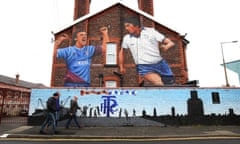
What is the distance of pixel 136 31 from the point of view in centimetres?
1597

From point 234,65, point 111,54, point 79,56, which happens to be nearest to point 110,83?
point 111,54

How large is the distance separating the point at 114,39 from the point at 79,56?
3623mm

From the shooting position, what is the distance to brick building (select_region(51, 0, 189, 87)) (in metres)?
14.7

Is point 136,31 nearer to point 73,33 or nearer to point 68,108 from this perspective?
point 73,33

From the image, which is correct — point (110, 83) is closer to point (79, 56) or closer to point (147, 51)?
point (79, 56)

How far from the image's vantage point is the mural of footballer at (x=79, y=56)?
1461 centimetres

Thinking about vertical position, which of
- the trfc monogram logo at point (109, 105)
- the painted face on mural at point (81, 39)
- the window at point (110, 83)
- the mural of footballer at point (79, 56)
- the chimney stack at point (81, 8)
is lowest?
the trfc monogram logo at point (109, 105)

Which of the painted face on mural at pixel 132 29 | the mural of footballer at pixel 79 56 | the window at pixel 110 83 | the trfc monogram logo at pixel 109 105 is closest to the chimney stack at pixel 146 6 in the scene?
the painted face on mural at pixel 132 29

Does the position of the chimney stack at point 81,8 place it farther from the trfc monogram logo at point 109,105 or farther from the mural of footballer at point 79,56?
the trfc monogram logo at point 109,105

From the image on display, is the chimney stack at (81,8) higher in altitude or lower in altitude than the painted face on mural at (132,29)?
higher

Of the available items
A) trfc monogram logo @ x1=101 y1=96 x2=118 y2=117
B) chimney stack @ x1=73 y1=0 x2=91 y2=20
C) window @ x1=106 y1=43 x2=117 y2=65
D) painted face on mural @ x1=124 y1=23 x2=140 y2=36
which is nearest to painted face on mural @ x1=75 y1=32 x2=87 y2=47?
window @ x1=106 y1=43 x2=117 y2=65

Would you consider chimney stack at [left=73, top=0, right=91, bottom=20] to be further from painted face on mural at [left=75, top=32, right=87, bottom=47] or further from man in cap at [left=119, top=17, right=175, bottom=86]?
man in cap at [left=119, top=17, right=175, bottom=86]

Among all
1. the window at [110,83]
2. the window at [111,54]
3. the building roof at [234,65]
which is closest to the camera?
the window at [110,83]

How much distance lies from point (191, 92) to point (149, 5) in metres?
11.0
